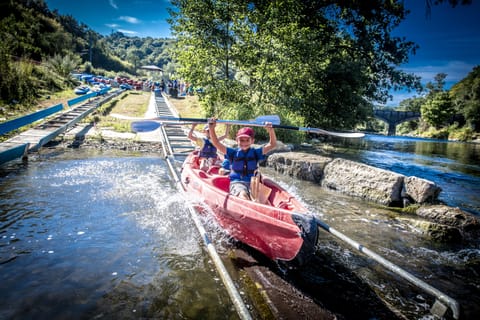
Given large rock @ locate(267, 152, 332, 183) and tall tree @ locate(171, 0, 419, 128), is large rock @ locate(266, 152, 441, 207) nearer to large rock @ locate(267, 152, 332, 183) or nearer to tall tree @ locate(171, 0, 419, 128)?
large rock @ locate(267, 152, 332, 183)

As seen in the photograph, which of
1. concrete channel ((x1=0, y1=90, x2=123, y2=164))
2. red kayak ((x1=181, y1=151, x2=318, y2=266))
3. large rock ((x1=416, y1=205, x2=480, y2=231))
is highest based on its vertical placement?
concrete channel ((x1=0, y1=90, x2=123, y2=164))

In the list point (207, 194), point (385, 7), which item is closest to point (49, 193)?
point (207, 194)

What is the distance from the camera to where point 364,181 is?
7.14 metres

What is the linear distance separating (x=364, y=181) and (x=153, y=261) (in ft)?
18.6

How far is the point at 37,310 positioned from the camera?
2.74 m

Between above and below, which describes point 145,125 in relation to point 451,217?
above

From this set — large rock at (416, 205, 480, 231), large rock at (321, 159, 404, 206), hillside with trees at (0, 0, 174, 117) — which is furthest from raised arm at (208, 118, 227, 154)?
hillside with trees at (0, 0, 174, 117)

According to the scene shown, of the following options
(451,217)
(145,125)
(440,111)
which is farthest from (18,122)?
(440,111)

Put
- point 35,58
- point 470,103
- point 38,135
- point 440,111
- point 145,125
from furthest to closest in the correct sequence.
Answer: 1. point 440,111
2. point 470,103
3. point 35,58
4. point 38,135
5. point 145,125

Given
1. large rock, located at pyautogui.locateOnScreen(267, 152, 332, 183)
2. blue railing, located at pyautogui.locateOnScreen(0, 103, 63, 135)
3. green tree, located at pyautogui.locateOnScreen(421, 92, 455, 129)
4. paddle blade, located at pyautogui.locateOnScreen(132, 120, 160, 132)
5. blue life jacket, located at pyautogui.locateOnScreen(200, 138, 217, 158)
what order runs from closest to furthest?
paddle blade, located at pyautogui.locateOnScreen(132, 120, 160, 132)
blue life jacket, located at pyautogui.locateOnScreen(200, 138, 217, 158)
blue railing, located at pyautogui.locateOnScreen(0, 103, 63, 135)
large rock, located at pyautogui.locateOnScreen(267, 152, 332, 183)
green tree, located at pyautogui.locateOnScreen(421, 92, 455, 129)

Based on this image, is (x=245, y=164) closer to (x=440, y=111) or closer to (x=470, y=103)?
(x=470, y=103)

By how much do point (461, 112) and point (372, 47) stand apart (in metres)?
36.1

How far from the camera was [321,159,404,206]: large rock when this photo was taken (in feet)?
21.6

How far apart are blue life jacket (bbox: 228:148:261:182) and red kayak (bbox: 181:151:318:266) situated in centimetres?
32
